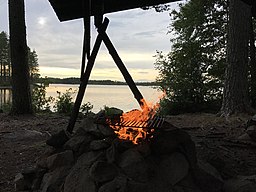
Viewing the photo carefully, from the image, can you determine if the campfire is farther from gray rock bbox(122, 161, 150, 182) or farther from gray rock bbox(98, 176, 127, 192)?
gray rock bbox(98, 176, 127, 192)

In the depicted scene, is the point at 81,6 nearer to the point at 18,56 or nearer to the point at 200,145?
the point at 200,145

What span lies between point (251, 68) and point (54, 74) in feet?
28.8

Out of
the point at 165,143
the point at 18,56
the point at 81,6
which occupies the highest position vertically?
the point at 81,6

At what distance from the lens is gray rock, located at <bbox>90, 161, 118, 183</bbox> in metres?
2.93

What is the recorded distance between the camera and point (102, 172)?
2.96m

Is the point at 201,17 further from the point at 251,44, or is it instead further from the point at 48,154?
the point at 48,154

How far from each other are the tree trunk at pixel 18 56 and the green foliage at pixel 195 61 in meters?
4.94

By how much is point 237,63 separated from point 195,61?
3.68 meters

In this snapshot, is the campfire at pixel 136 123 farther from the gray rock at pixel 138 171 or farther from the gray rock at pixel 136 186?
the gray rock at pixel 136 186

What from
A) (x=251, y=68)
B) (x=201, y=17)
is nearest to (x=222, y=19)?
(x=201, y=17)

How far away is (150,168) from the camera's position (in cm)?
302

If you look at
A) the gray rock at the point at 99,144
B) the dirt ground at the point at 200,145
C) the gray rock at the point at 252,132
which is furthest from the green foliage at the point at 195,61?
the gray rock at the point at 99,144

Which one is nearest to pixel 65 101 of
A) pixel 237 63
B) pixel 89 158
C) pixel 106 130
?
pixel 237 63

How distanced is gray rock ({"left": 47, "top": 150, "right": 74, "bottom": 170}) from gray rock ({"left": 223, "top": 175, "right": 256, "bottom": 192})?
175cm
